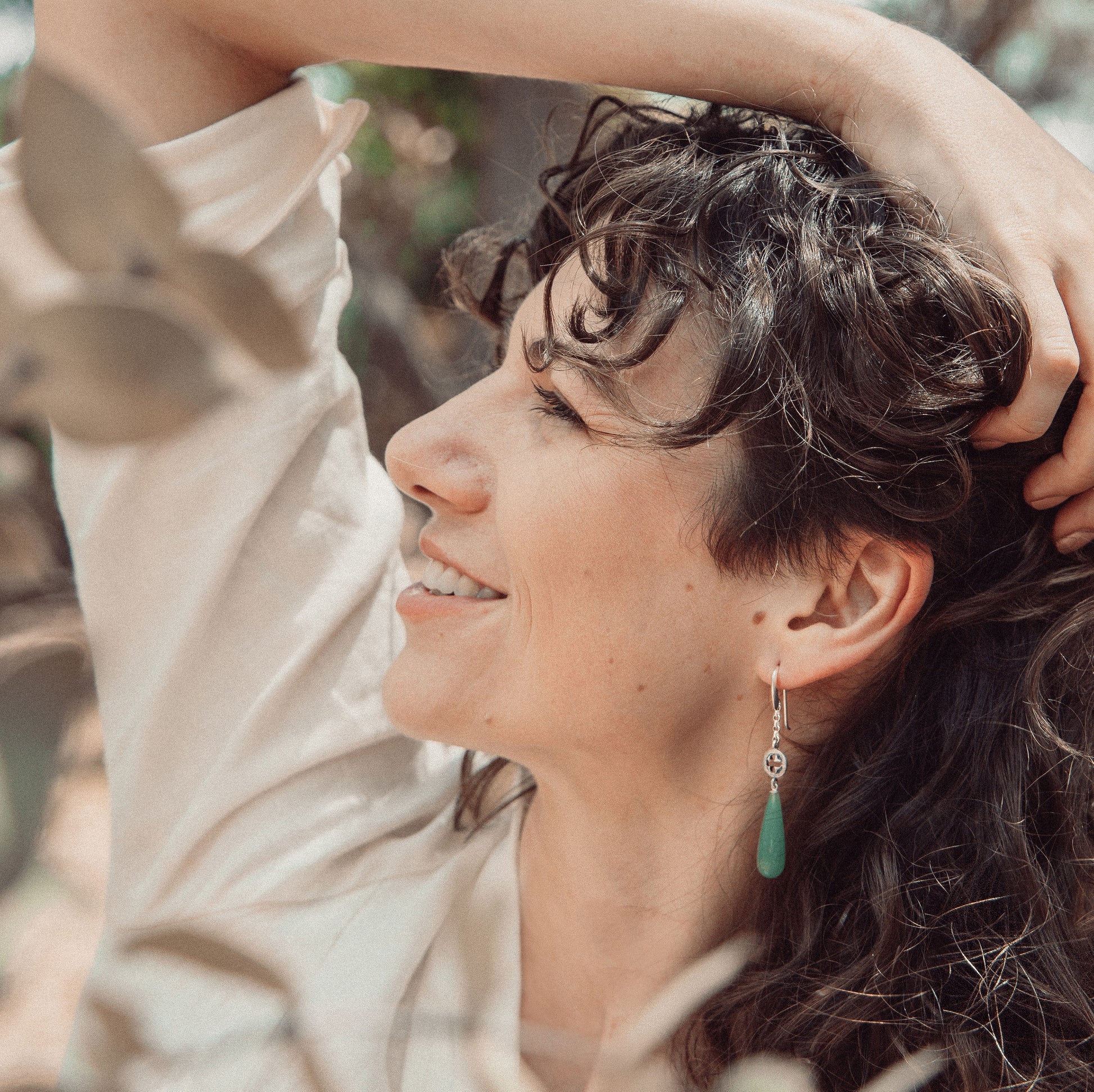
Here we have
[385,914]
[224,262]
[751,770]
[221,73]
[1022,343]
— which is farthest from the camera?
[385,914]

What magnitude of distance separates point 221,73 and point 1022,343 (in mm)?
950

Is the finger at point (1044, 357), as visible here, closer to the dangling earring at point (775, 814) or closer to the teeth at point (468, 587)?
the dangling earring at point (775, 814)

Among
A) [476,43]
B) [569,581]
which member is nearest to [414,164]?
[476,43]

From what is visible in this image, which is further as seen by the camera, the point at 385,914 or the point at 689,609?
the point at 385,914

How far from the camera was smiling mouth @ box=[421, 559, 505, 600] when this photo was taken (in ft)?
4.40

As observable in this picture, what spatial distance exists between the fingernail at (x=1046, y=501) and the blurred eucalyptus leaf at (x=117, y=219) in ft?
3.48

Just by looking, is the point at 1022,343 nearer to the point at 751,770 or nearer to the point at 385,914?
the point at 751,770

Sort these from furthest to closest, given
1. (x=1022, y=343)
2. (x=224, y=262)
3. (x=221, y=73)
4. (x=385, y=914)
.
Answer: (x=385, y=914)
(x=221, y=73)
(x=1022, y=343)
(x=224, y=262)

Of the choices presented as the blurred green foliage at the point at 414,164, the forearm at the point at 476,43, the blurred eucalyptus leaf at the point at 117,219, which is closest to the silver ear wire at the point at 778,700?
the forearm at the point at 476,43

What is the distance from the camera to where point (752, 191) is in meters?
1.19

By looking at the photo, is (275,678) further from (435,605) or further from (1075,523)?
(1075,523)

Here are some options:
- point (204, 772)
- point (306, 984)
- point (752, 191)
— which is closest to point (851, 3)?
point (752, 191)

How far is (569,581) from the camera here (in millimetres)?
1220

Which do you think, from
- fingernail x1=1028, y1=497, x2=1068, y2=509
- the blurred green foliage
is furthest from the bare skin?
Result: the blurred green foliage
